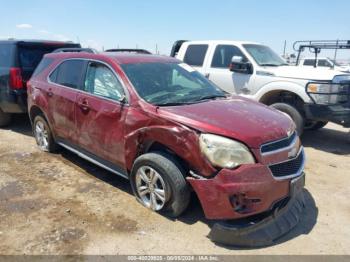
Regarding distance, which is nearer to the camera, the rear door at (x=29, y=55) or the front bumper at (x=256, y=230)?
the front bumper at (x=256, y=230)

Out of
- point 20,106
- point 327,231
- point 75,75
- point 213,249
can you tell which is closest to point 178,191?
point 213,249

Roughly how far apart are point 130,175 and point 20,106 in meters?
4.07

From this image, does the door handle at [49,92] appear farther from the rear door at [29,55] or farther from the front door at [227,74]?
the front door at [227,74]

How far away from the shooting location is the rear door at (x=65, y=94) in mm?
4957

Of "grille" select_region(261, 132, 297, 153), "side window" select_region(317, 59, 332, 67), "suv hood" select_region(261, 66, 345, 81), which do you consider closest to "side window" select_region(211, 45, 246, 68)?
"suv hood" select_region(261, 66, 345, 81)

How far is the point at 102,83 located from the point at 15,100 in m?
3.39

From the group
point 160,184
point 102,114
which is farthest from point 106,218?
point 102,114

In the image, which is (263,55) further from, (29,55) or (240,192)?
(240,192)

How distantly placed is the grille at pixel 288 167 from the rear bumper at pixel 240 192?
0.11m

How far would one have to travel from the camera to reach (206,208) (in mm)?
3354

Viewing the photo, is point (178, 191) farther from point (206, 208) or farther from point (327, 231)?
point (327, 231)

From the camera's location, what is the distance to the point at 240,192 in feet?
10.6

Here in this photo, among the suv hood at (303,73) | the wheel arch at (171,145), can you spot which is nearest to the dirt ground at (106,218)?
the wheel arch at (171,145)

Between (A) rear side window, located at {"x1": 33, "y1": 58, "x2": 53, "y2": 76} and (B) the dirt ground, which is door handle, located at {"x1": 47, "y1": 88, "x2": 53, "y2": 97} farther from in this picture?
(B) the dirt ground
